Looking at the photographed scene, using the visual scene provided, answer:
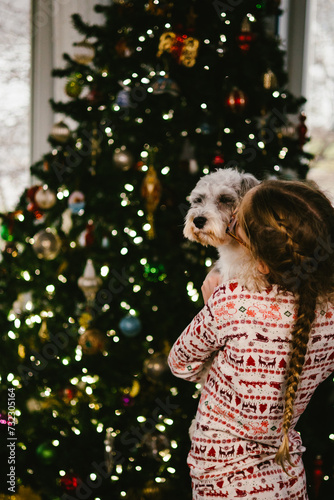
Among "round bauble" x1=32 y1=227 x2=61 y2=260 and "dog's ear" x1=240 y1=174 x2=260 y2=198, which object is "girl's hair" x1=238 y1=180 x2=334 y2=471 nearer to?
"dog's ear" x1=240 y1=174 x2=260 y2=198

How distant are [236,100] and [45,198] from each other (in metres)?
1.09

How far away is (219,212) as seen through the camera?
1.68 m

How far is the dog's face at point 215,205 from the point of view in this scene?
1635 millimetres

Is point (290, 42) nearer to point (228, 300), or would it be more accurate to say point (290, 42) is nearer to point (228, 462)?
point (228, 300)

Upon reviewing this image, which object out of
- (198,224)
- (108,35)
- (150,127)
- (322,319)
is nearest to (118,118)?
(150,127)

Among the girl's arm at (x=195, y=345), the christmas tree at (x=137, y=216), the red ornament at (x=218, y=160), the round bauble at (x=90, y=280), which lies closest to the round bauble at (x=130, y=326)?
the christmas tree at (x=137, y=216)

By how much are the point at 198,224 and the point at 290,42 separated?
2.24 metres

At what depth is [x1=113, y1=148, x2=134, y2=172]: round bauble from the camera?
221cm

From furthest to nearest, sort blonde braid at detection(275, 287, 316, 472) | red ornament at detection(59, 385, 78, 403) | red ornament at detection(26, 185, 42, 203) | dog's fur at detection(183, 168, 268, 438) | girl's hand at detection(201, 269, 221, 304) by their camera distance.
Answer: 1. red ornament at detection(26, 185, 42, 203)
2. red ornament at detection(59, 385, 78, 403)
3. dog's fur at detection(183, 168, 268, 438)
4. girl's hand at detection(201, 269, 221, 304)
5. blonde braid at detection(275, 287, 316, 472)

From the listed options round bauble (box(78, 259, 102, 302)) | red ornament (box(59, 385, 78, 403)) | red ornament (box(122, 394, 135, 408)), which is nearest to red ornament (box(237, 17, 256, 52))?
round bauble (box(78, 259, 102, 302))

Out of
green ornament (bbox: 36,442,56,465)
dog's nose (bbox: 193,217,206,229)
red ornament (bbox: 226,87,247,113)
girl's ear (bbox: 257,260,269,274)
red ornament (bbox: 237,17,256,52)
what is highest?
red ornament (bbox: 237,17,256,52)

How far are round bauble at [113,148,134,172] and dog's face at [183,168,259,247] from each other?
1.89 feet

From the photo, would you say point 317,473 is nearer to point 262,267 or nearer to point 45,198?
point 262,267

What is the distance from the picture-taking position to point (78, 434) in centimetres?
237
